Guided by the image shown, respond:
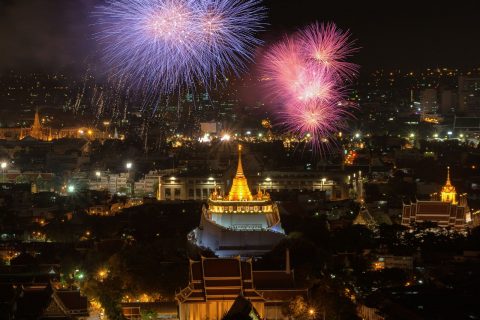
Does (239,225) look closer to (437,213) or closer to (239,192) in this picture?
(239,192)

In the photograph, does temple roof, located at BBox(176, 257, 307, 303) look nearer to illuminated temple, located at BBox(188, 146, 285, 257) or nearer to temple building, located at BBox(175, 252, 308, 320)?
temple building, located at BBox(175, 252, 308, 320)

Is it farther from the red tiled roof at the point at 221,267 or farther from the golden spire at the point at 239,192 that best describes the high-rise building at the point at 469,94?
the red tiled roof at the point at 221,267

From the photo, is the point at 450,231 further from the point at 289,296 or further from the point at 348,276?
the point at 289,296

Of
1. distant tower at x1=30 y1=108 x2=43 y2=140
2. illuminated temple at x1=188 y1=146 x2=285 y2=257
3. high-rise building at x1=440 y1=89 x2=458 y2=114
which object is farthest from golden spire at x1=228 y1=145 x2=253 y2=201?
high-rise building at x1=440 y1=89 x2=458 y2=114

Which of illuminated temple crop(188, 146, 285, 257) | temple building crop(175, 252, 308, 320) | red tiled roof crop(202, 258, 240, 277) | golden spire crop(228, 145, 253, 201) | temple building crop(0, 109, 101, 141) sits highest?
temple building crop(0, 109, 101, 141)

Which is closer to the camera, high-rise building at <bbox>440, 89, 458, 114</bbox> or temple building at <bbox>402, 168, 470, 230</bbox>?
temple building at <bbox>402, 168, 470, 230</bbox>

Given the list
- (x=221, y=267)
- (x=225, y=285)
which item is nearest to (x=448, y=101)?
(x=221, y=267)

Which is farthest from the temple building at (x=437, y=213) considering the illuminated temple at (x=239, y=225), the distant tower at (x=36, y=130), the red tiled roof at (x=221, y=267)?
the distant tower at (x=36, y=130)
